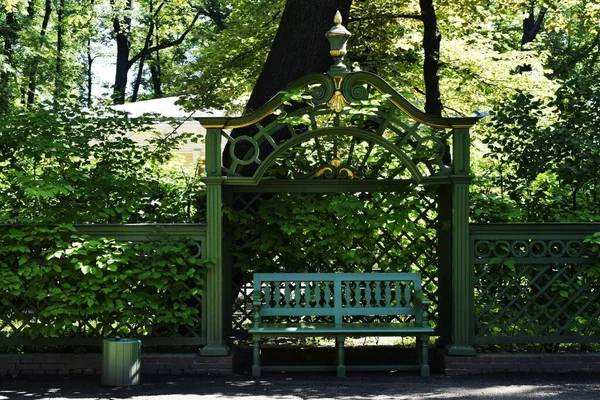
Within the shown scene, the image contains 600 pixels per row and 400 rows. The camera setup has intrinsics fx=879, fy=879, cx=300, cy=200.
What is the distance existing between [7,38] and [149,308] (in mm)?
13966

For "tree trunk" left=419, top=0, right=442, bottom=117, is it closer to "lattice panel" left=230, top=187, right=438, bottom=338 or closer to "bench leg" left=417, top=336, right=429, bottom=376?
"lattice panel" left=230, top=187, right=438, bottom=338

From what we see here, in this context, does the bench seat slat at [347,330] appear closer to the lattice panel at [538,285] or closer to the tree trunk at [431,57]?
the lattice panel at [538,285]

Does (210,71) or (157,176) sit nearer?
(157,176)

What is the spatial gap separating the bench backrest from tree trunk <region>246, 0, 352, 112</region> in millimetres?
2664

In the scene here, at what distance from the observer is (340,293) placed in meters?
9.19

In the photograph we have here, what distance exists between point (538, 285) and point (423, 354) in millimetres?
1454

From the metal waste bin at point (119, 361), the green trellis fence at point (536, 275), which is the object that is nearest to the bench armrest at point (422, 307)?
the green trellis fence at point (536, 275)

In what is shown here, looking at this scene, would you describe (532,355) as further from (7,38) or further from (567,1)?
(7,38)

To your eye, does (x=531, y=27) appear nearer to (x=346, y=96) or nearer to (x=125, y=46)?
(x=125, y=46)

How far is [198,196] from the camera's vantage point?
10.4 m

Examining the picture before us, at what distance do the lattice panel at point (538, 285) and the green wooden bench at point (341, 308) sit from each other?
655 mm

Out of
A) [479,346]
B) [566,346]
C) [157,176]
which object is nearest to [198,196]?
[157,176]

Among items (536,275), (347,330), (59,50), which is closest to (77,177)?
(347,330)

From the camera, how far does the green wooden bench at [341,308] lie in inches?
346
